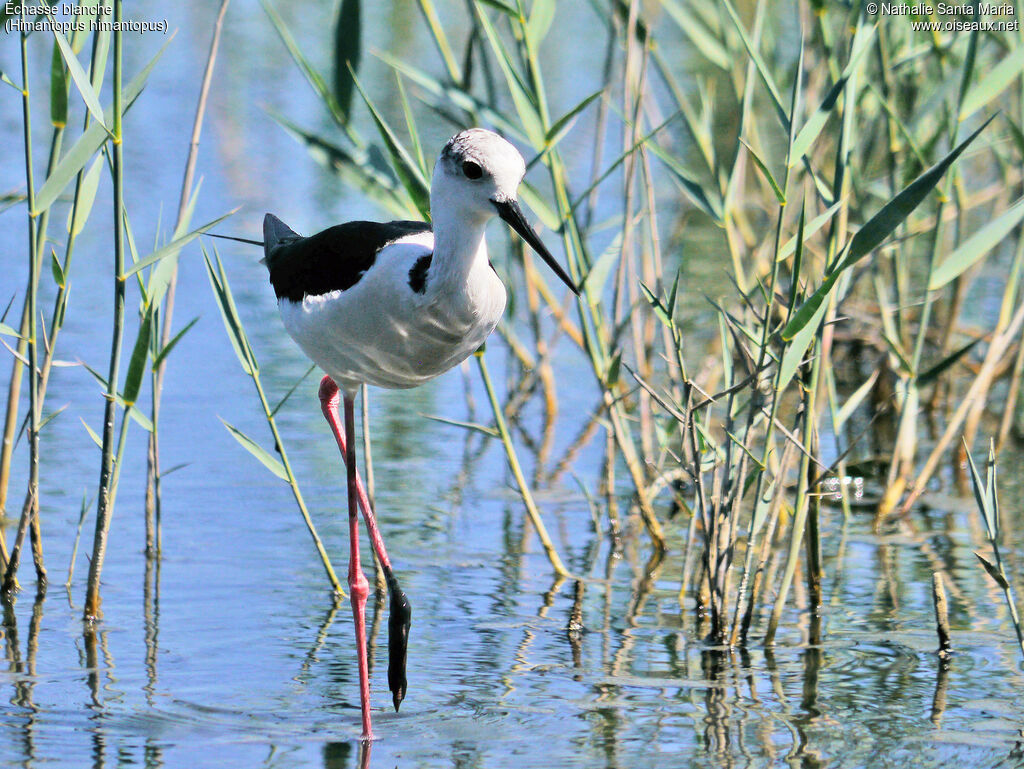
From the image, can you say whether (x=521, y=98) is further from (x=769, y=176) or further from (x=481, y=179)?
(x=481, y=179)

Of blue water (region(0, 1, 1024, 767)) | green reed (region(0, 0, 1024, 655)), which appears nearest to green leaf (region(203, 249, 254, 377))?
green reed (region(0, 0, 1024, 655))

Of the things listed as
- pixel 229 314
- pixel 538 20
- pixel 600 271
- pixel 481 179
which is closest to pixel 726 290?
pixel 600 271

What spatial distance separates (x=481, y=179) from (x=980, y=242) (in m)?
1.59

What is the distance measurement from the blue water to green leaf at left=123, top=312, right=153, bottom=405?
11.0 inches

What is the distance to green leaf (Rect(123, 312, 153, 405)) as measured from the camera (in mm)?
3953

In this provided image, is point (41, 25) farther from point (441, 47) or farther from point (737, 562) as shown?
point (737, 562)

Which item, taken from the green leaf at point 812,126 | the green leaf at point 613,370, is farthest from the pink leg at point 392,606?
the green leaf at point 812,126

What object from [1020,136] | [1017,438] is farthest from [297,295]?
[1017,438]

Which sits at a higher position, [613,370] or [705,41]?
[705,41]

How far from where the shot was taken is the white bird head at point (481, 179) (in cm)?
330

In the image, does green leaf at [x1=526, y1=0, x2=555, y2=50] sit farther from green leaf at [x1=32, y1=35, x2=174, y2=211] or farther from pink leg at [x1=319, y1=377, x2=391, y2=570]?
pink leg at [x1=319, y1=377, x2=391, y2=570]

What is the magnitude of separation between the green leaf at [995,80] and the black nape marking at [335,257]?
1.62 m

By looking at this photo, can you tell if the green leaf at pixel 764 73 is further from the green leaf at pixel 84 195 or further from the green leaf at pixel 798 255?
the green leaf at pixel 84 195

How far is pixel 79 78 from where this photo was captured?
361cm
